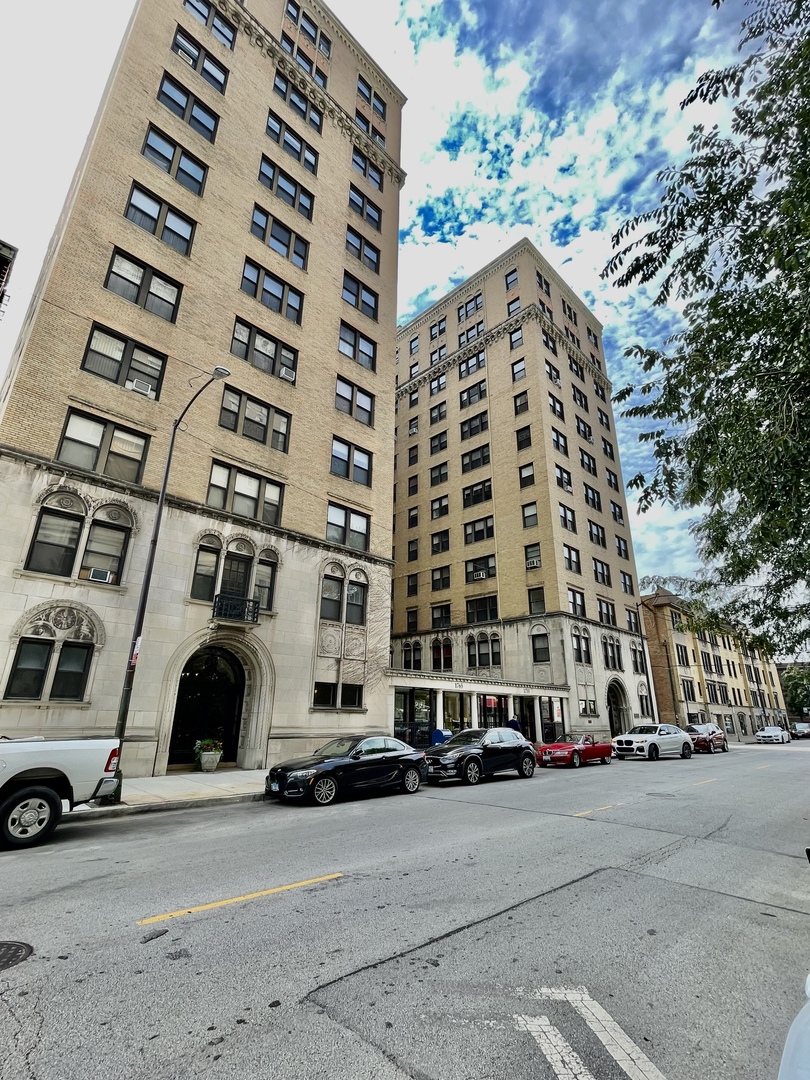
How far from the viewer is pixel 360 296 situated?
83.9ft

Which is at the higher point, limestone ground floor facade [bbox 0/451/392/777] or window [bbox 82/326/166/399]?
window [bbox 82/326/166/399]

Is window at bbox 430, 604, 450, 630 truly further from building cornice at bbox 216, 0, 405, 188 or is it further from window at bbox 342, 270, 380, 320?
building cornice at bbox 216, 0, 405, 188

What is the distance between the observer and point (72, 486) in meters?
14.4

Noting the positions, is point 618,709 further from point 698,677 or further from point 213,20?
point 213,20

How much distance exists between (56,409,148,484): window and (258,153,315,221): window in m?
13.8

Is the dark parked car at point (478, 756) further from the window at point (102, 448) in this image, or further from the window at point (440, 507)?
the window at point (440, 507)

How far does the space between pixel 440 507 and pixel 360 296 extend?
19.4 metres

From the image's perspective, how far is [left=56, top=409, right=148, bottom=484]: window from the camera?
1478 centimetres

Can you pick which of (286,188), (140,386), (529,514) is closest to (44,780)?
(140,386)

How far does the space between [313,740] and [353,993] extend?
15688mm

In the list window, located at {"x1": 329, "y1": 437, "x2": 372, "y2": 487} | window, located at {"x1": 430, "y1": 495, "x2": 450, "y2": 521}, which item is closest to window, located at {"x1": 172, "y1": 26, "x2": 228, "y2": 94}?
window, located at {"x1": 329, "y1": 437, "x2": 372, "y2": 487}

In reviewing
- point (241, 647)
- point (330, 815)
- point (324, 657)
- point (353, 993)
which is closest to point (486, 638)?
point (324, 657)

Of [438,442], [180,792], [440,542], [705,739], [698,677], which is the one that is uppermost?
[438,442]

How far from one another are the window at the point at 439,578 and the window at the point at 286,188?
80.4 ft
